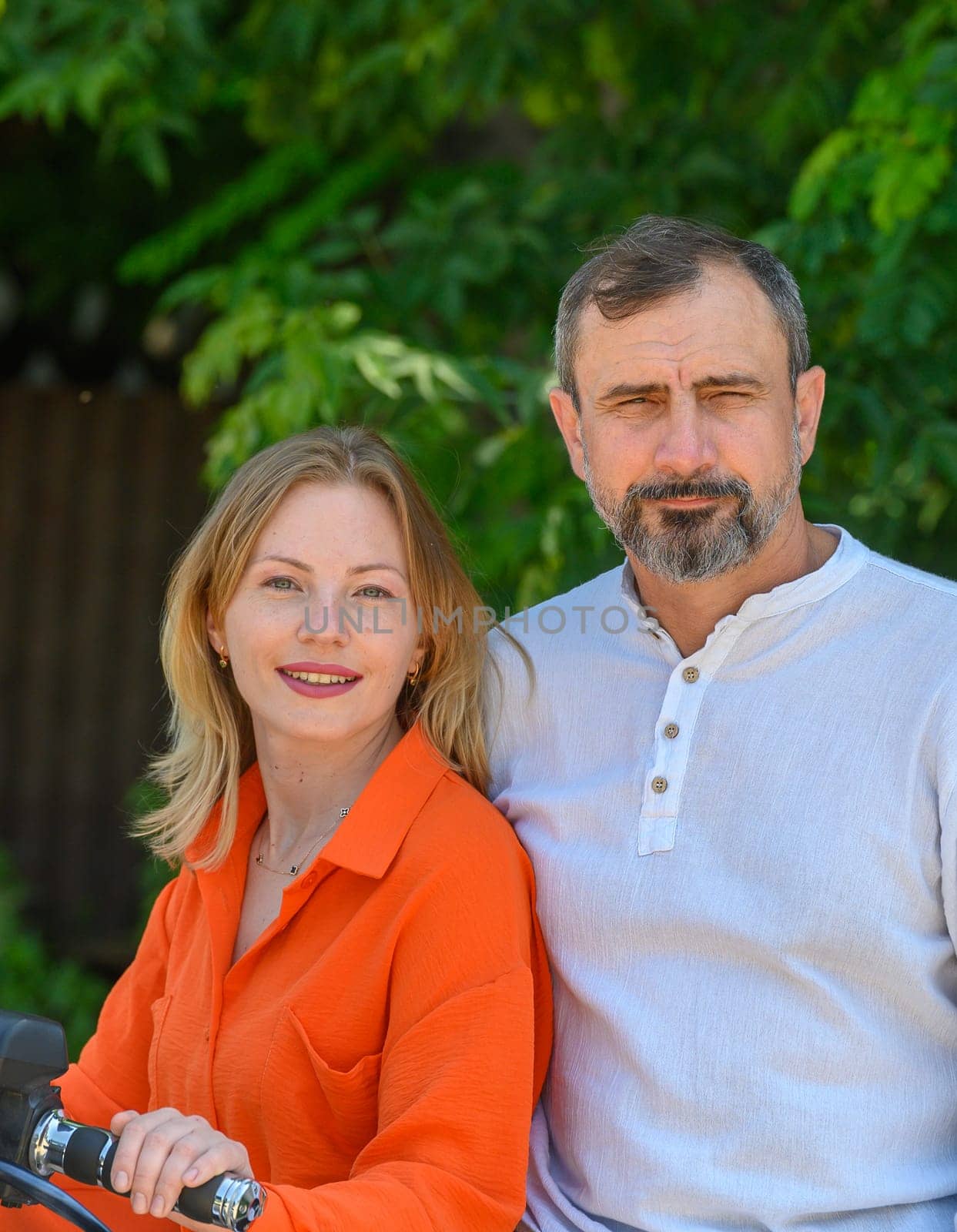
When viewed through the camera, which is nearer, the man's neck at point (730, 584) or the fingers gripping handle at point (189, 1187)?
the fingers gripping handle at point (189, 1187)

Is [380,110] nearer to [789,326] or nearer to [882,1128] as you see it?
[789,326]

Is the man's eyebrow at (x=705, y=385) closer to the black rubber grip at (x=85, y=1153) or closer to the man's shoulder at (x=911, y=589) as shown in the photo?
the man's shoulder at (x=911, y=589)

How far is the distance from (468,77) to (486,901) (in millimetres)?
2316

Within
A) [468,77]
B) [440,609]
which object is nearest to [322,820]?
[440,609]

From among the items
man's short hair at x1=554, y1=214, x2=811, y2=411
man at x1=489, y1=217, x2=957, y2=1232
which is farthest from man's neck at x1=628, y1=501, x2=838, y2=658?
man's short hair at x1=554, y1=214, x2=811, y2=411

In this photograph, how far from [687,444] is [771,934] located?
681mm

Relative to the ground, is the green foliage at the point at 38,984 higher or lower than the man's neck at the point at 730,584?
lower

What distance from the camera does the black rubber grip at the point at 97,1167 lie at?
146 centimetres

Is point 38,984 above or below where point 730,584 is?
below

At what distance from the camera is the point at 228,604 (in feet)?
7.41

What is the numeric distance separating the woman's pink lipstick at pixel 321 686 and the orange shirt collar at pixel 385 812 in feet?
0.39

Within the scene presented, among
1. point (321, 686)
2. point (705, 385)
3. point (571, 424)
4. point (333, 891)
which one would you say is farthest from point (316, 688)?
point (705, 385)

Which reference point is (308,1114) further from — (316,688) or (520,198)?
(520,198)

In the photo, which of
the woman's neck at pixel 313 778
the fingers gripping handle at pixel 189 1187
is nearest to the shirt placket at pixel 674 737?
the woman's neck at pixel 313 778
